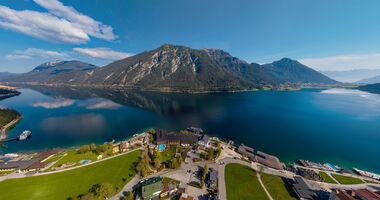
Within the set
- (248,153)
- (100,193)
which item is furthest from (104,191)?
(248,153)

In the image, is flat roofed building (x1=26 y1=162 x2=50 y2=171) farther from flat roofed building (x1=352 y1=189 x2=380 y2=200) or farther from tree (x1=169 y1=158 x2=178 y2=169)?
flat roofed building (x1=352 y1=189 x2=380 y2=200)

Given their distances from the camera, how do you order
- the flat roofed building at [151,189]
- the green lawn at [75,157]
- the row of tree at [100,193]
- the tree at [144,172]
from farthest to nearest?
the green lawn at [75,157]
the tree at [144,172]
the flat roofed building at [151,189]
the row of tree at [100,193]

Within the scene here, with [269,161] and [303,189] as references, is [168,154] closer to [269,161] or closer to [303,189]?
[269,161]

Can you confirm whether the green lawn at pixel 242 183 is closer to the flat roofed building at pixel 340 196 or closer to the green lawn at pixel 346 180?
the flat roofed building at pixel 340 196

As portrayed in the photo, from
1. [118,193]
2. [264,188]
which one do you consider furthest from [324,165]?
[118,193]

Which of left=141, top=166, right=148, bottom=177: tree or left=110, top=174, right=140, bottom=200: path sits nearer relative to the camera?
left=110, top=174, right=140, bottom=200: path

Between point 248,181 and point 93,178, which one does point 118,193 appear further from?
point 248,181

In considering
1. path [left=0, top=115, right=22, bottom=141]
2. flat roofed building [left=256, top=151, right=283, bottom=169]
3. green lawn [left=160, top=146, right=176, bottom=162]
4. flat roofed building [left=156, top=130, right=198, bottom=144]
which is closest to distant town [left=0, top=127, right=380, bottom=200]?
flat roofed building [left=256, top=151, right=283, bottom=169]

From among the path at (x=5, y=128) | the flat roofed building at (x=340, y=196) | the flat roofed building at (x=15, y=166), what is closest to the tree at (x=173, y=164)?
the flat roofed building at (x=340, y=196)
